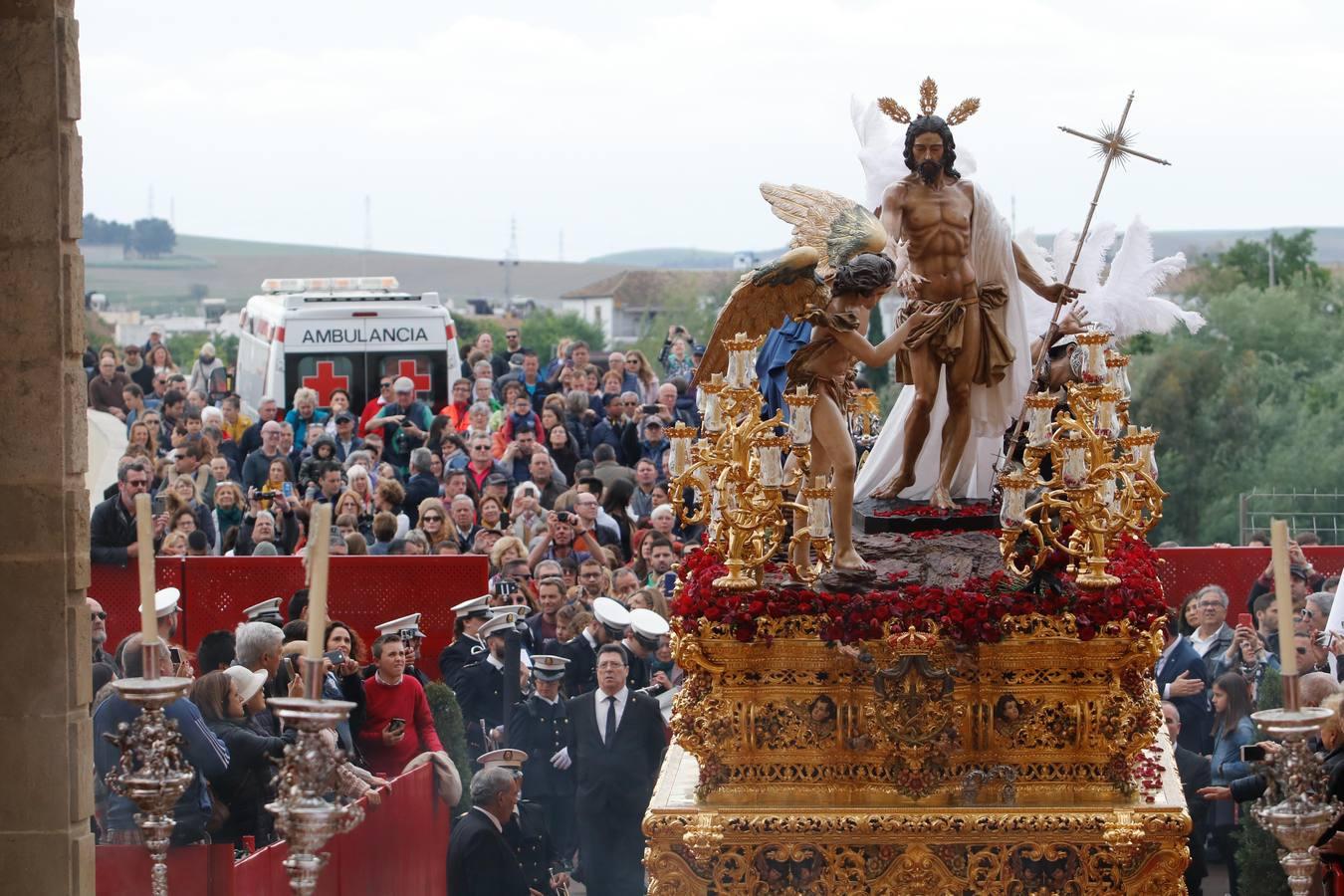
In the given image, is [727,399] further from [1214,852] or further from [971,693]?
[1214,852]

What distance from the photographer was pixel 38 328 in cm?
783

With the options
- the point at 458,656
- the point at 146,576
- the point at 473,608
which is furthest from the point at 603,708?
the point at 146,576

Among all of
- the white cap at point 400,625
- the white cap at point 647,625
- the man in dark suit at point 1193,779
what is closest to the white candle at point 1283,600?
the man in dark suit at point 1193,779

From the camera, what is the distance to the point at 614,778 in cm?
1201

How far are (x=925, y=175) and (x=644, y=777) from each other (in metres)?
3.60

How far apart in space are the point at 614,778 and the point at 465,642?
5.79ft

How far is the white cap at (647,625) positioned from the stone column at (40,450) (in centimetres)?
535

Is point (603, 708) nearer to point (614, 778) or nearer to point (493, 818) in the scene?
point (614, 778)

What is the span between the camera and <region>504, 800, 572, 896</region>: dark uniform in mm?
11289

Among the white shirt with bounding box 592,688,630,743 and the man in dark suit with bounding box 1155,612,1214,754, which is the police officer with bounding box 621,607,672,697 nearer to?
the white shirt with bounding box 592,688,630,743

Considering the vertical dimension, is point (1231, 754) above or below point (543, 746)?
above

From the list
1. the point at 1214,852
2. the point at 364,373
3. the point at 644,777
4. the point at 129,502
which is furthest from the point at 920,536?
the point at 364,373

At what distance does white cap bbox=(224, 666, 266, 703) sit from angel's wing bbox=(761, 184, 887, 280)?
3363 millimetres

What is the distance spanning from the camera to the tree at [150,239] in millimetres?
172000
